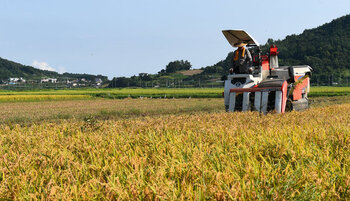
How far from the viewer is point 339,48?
118 meters

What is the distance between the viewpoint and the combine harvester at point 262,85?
11898mm

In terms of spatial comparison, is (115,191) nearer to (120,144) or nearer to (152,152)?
(152,152)

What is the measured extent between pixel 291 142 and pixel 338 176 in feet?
4.67

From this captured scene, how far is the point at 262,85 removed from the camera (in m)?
12.4


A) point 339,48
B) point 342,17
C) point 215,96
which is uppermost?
point 342,17

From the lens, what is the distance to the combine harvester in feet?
39.0

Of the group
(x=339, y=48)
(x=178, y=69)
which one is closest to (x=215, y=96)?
(x=339, y=48)

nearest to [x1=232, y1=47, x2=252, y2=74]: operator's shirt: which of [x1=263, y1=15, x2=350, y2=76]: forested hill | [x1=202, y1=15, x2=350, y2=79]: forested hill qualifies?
[x1=202, y1=15, x2=350, y2=79]: forested hill

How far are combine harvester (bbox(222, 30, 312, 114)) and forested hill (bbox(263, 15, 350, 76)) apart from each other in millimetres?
99881

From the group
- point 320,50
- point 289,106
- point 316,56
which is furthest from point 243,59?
point 320,50

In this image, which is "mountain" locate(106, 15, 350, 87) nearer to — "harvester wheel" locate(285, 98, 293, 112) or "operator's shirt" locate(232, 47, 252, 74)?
"harvester wheel" locate(285, 98, 293, 112)

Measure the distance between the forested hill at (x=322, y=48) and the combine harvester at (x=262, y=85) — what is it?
9988 cm

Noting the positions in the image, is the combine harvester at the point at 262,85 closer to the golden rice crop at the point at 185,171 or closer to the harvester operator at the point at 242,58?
the harvester operator at the point at 242,58

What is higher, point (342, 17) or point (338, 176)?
point (342, 17)
